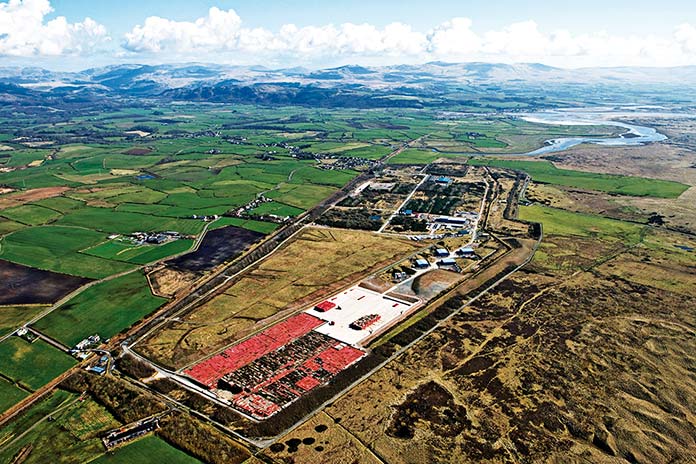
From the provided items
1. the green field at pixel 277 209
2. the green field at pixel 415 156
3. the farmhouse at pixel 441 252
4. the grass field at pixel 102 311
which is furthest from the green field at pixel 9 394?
the green field at pixel 415 156

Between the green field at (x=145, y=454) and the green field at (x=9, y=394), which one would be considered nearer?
the green field at (x=145, y=454)

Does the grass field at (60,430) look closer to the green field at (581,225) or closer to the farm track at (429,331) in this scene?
the farm track at (429,331)

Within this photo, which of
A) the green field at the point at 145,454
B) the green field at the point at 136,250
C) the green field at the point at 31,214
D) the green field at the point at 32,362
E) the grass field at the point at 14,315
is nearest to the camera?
the green field at the point at 145,454

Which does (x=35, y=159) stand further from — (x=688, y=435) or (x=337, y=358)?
(x=688, y=435)

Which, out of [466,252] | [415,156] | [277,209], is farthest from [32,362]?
[415,156]

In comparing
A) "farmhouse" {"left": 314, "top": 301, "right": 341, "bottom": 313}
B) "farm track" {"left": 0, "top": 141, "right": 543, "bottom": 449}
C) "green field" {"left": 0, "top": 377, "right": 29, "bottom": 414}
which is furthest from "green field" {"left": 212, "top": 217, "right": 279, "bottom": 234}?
"green field" {"left": 0, "top": 377, "right": 29, "bottom": 414}
